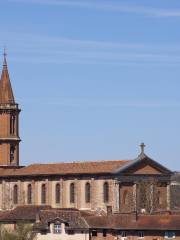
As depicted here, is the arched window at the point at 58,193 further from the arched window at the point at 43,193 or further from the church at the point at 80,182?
the arched window at the point at 43,193

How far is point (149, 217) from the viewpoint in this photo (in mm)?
94375

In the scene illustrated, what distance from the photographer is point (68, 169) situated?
12275cm

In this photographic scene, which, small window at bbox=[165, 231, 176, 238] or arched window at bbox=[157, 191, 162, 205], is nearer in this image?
small window at bbox=[165, 231, 176, 238]

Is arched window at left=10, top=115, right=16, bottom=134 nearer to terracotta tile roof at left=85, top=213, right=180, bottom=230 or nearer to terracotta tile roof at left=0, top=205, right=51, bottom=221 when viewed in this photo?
terracotta tile roof at left=0, top=205, right=51, bottom=221

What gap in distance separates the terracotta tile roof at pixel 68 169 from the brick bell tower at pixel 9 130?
1955 mm

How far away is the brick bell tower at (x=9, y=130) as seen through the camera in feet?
426

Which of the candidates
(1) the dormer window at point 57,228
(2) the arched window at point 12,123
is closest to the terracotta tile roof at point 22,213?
(1) the dormer window at point 57,228

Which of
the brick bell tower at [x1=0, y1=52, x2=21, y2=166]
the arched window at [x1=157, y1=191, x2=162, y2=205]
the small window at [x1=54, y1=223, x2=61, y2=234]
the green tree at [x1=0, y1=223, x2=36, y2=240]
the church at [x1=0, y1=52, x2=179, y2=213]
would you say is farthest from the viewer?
the brick bell tower at [x1=0, y1=52, x2=21, y2=166]

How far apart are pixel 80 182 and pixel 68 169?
2.56m

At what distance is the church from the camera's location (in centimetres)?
11888

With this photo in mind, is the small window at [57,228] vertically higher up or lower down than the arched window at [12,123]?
lower down

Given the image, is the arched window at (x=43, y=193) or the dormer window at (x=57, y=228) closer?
the dormer window at (x=57, y=228)

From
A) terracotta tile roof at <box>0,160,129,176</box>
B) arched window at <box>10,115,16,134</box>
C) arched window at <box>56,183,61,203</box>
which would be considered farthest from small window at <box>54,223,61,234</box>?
arched window at <box>10,115,16,134</box>

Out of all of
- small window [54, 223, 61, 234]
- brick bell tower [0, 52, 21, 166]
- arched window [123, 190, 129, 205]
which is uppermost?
brick bell tower [0, 52, 21, 166]
